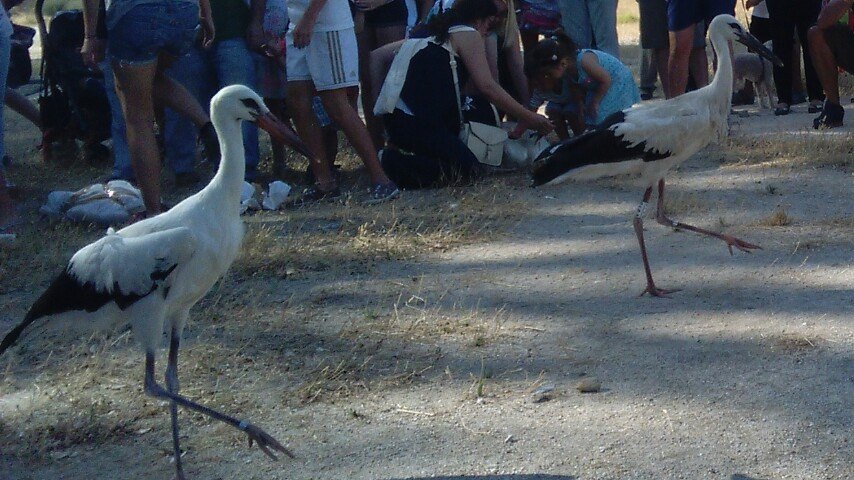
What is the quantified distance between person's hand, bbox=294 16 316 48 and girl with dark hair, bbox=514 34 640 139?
2.02m

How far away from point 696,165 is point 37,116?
5.74 metres

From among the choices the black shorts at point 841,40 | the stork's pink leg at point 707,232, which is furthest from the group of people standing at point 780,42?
the stork's pink leg at point 707,232

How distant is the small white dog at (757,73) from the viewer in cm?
1074

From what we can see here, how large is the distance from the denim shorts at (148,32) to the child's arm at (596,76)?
315 cm

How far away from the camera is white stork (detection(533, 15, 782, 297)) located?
6.25m

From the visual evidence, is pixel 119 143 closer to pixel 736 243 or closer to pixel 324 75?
pixel 324 75

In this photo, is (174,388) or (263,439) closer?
(263,439)

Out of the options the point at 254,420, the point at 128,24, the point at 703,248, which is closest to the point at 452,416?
the point at 254,420

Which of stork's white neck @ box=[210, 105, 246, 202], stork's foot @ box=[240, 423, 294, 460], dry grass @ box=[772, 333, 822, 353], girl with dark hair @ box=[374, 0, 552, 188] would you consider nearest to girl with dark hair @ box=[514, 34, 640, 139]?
girl with dark hair @ box=[374, 0, 552, 188]

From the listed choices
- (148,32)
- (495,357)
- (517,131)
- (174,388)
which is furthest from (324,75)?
(174,388)

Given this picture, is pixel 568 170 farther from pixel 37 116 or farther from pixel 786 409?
pixel 37 116

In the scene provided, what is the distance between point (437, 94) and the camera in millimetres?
8258

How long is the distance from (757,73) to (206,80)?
5.30 metres

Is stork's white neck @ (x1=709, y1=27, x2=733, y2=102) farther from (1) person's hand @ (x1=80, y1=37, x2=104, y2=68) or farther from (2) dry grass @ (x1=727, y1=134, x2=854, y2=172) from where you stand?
(1) person's hand @ (x1=80, y1=37, x2=104, y2=68)
